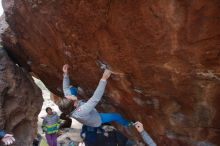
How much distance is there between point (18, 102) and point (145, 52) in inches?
166

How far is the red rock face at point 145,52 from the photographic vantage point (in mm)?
4668

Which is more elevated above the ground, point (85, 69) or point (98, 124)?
point (85, 69)

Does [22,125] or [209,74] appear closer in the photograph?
[209,74]

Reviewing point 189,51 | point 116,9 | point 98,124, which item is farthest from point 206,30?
point 98,124

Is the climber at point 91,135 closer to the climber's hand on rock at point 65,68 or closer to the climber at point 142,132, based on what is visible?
the climber at point 142,132

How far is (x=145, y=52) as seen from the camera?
17.4 feet

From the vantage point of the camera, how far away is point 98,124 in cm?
483

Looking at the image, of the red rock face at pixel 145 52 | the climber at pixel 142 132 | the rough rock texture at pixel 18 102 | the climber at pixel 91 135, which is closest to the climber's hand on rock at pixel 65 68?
the red rock face at pixel 145 52

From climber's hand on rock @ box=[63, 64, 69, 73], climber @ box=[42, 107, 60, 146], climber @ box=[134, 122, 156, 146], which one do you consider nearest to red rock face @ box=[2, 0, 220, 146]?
climber's hand on rock @ box=[63, 64, 69, 73]

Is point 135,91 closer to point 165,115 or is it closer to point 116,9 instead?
point 165,115

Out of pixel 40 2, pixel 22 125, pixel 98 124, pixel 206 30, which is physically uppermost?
pixel 40 2

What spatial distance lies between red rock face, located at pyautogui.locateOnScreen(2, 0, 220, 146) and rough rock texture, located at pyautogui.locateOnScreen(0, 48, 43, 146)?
1.13 metres

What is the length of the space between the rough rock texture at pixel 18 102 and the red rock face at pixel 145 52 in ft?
3.70

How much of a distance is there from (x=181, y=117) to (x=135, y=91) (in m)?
0.94
